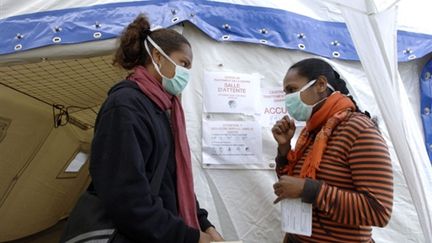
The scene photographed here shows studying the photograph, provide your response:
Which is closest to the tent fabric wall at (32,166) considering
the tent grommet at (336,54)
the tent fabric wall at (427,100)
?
the tent grommet at (336,54)

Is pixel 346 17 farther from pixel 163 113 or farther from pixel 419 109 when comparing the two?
pixel 419 109

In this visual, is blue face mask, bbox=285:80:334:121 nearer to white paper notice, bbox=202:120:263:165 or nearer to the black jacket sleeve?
white paper notice, bbox=202:120:263:165

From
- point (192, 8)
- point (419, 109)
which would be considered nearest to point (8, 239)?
point (192, 8)

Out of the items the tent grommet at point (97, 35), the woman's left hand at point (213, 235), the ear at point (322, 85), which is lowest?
the woman's left hand at point (213, 235)

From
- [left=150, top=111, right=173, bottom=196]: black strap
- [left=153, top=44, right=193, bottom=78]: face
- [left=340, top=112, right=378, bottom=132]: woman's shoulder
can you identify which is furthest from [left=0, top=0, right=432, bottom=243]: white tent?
[left=150, top=111, right=173, bottom=196]: black strap

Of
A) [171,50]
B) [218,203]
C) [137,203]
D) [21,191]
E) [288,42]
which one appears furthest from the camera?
[21,191]

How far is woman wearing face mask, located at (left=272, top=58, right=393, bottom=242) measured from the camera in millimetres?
1366

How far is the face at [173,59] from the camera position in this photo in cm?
150

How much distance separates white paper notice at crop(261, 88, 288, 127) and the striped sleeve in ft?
2.63

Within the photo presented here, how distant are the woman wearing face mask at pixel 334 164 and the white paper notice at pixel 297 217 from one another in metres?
0.03

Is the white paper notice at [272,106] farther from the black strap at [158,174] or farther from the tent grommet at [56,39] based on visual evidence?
the tent grommet at [56,39]

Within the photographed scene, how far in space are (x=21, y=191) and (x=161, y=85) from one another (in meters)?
3.49

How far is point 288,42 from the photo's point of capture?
7.38ft

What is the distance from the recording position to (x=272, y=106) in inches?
87.0
